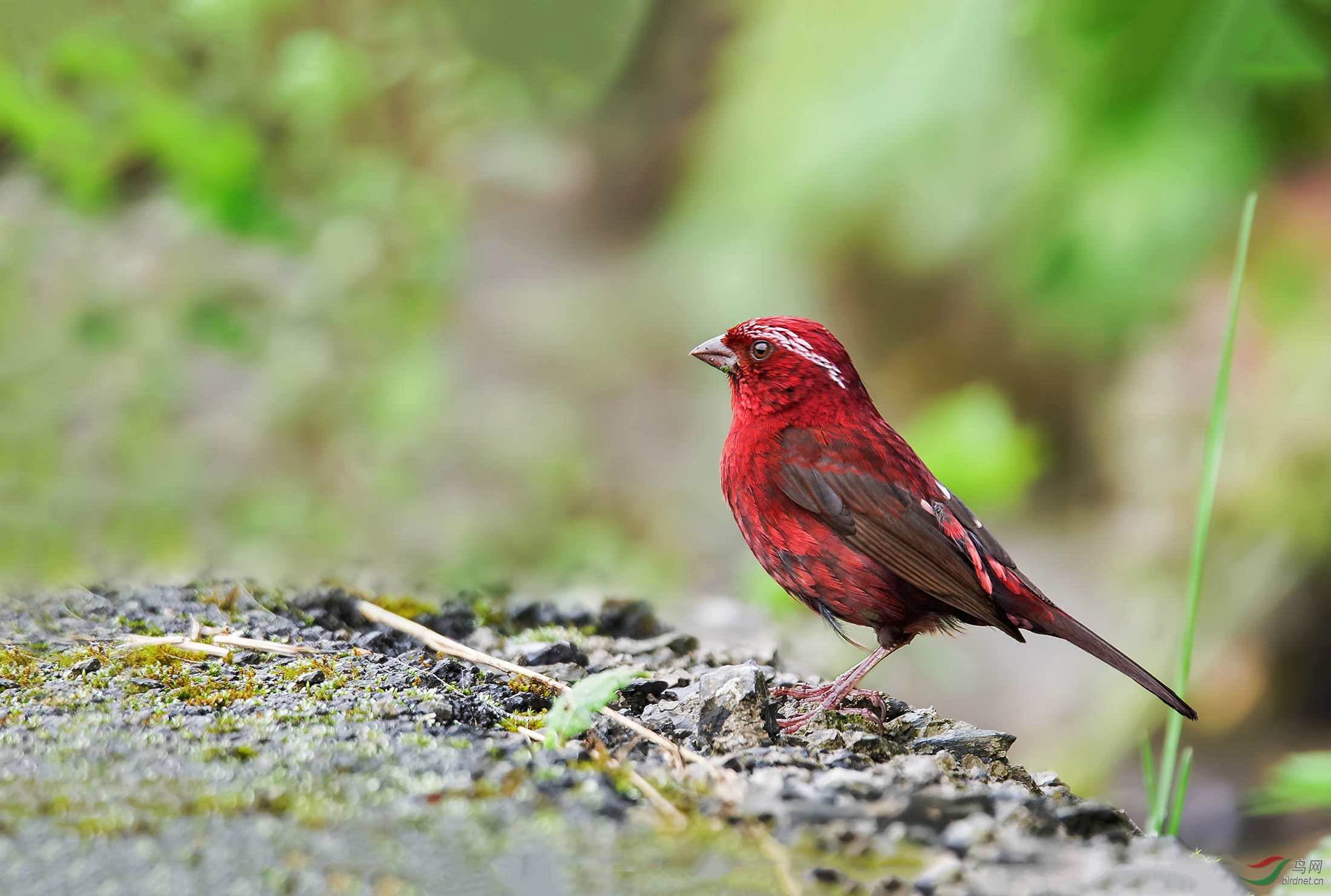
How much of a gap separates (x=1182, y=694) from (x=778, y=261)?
147 inches

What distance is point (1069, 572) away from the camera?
5.30 metres

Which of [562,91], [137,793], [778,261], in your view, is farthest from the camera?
[562,91]

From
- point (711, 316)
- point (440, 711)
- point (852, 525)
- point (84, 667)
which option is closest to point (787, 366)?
point (852, 525)

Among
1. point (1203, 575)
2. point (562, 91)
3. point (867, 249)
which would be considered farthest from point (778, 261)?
point (1203, 575)

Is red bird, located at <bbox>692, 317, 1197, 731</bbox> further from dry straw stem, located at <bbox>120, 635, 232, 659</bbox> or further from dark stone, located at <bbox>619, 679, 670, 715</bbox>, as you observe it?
dry straw stem, located at <bbox>120, 635, 232, 659</bbox>

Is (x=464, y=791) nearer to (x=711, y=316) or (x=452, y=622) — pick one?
(x=452, y=622)

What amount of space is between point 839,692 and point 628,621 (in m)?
0.76

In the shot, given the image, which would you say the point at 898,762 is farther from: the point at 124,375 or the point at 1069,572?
the point at 124,375

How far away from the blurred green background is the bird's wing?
1.06 m

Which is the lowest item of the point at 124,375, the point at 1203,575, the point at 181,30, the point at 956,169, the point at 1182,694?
the point at 1182,694

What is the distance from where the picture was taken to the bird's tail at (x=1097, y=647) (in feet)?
7.26

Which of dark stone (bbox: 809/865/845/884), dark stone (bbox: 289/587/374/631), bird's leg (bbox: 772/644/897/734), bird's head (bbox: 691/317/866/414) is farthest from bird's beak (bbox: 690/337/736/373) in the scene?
dark stone (bbox: 809/865/845/884)

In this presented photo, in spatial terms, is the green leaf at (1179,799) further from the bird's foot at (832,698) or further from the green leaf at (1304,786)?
the bird's foot at (832,698)

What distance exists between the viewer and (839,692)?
7.76 ft
